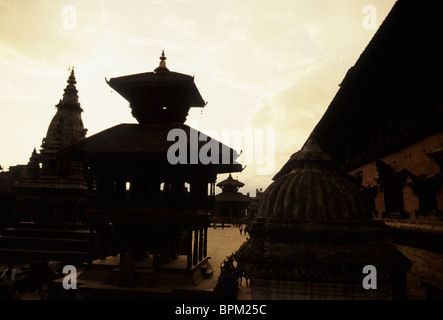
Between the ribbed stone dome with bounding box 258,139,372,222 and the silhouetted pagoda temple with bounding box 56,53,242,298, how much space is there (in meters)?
8.54

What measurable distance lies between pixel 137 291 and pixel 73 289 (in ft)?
9.22

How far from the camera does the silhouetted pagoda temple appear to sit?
1305 cm

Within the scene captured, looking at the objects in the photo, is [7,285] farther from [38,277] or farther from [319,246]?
[319,246]

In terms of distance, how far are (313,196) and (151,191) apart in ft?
34.2

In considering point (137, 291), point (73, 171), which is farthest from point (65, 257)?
point (137, 291)

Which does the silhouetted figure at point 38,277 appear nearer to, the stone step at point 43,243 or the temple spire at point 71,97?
the stone step at point 43,243

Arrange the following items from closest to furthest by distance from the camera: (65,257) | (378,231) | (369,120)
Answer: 1. (378,231)
2. (369,120)
3. (65,257)

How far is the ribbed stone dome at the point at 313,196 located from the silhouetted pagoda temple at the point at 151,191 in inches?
336

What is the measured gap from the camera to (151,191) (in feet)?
45.9

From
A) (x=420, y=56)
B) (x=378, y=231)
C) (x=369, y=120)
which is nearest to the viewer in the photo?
(x=378, y=231)

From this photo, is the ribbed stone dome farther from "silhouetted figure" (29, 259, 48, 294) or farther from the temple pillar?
"silhouetted figure" (29, 259, 48, 294)
